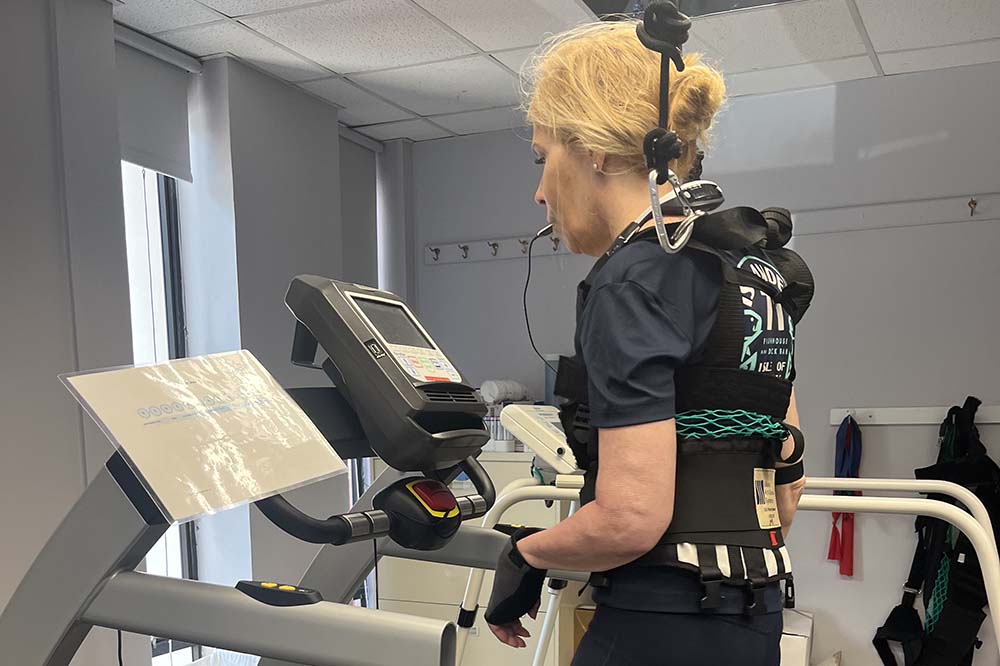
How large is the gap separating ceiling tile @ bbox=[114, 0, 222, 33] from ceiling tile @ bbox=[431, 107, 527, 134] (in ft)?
4.87

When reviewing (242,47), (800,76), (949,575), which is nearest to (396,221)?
(242,47)

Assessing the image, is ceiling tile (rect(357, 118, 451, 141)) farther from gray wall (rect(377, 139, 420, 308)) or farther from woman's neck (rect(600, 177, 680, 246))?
woman's neck (rect(600, 177, 680, 246))

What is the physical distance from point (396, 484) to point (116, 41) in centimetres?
275

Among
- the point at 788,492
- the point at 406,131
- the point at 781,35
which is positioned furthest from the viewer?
the point at 406,131

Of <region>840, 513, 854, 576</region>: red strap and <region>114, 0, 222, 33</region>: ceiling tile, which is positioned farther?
<region>840, 513, 854, 576</region>: red strap

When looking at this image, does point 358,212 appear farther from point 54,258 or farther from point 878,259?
point 878,259

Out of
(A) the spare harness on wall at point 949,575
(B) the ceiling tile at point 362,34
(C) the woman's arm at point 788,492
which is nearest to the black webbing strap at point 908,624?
(A) the spare harness on wall at point 949,575

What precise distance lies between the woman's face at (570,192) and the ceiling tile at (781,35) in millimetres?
2229

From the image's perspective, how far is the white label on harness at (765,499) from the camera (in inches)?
37.1

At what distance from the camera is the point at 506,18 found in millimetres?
3059

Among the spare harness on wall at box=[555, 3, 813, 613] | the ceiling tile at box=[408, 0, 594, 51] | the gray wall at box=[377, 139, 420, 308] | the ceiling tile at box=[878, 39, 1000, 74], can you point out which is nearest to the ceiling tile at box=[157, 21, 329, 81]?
the ceiling tile at box=[408, 0, 594, 51]

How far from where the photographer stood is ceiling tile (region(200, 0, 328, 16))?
9.35ft

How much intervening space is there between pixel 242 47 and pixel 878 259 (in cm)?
279

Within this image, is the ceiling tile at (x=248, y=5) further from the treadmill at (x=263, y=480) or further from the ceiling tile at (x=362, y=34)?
the treadmill at (x=263, y=480)
